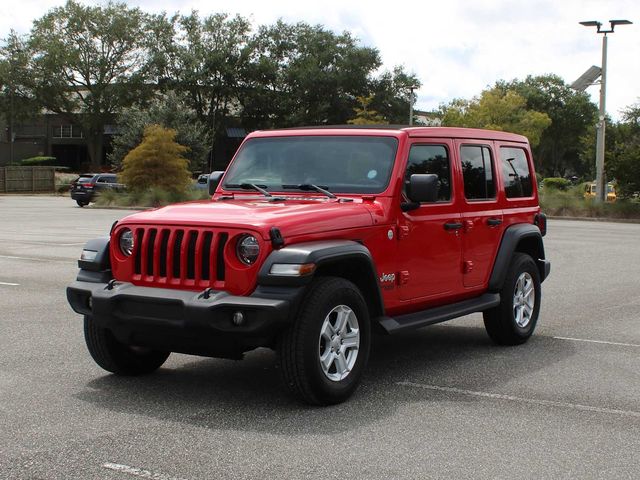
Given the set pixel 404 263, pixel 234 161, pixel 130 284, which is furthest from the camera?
pixel 234 161

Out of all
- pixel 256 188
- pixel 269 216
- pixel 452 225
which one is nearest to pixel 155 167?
pixel 256 188

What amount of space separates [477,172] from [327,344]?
2724 millimetres

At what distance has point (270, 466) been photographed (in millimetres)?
4781

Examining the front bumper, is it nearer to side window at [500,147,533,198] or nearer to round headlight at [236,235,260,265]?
round headlight at [236,235,260,265]

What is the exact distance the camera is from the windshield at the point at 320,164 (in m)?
6.97

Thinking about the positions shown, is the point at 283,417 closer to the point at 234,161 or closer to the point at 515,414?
the point at 515,414

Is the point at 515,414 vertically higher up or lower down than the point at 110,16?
lower down

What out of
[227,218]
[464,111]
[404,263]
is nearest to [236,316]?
[227,218]

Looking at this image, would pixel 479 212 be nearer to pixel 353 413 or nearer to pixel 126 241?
pixel 353 413

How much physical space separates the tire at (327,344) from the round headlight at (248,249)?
0.42 metres

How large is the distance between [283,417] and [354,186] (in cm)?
197

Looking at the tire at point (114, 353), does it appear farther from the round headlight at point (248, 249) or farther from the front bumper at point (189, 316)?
the round headlight at point (248, 249)

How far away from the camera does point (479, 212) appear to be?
7879 millimetres

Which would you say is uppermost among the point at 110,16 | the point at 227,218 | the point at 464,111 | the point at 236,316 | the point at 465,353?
the point at 110,16
